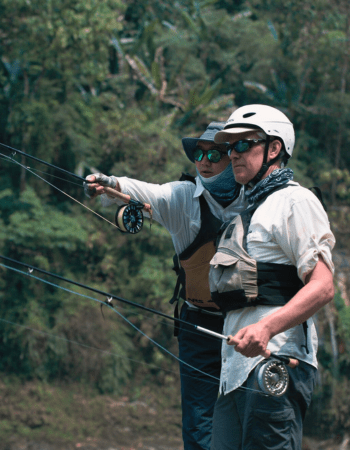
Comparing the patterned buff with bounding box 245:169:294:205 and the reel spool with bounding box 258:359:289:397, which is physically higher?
the patterned buff with bounding box 245:169:294:205

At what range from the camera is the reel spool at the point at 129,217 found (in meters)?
2.85

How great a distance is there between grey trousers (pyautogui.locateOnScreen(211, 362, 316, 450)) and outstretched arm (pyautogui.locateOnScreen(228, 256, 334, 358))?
0.21m

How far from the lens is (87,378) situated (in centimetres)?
1069

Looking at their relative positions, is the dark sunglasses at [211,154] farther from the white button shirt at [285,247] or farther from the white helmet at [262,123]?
the white button shirt at [285,247]

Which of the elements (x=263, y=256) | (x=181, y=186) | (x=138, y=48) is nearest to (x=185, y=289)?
(x=181, y=186)

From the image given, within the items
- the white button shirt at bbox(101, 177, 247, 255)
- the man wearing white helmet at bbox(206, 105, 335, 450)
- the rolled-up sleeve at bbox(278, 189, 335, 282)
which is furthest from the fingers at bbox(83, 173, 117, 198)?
the rolled-up sleeve at bbox(278, 189, 335, 282)

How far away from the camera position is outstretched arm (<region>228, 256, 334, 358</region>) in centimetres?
187

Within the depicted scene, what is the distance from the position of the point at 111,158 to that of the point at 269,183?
10.5m

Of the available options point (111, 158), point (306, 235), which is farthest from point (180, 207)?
point (111, 158)

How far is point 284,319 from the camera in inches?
74.0

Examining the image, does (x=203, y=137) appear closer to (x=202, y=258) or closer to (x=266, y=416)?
(x=202, y=258)

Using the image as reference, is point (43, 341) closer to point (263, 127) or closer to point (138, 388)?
point (138, 388)

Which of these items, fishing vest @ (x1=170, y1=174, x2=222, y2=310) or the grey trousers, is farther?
fishing vest @ (x1=170, y1=174, x2=222, y2=310)

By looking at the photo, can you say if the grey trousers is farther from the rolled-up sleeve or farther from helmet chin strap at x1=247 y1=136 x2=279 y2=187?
helmet chin strap at x1=247 y1=136 x2=279 y2=187
